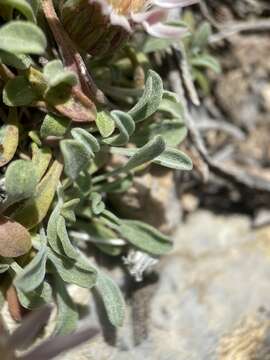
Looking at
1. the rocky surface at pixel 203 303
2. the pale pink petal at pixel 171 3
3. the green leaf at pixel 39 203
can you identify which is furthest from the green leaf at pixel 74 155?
the rocky surface at pixel 203 303

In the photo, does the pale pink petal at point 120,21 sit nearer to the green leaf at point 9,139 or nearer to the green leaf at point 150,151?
the green leaf at point 150,151

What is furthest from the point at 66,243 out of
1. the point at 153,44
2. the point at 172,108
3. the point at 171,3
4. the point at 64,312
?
the point at 153,44

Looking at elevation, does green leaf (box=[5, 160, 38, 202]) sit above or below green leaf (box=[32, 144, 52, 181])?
above

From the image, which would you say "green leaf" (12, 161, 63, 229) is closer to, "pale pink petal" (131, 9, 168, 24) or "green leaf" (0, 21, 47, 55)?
"green leaf" (0, 21, 47, 55)

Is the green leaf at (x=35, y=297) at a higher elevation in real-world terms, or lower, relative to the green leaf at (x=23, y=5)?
lower

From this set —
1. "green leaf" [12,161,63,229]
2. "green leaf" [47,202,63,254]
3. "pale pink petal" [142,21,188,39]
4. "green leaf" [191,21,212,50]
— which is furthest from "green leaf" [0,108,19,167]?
"green leaf" [191,21,212,50]
